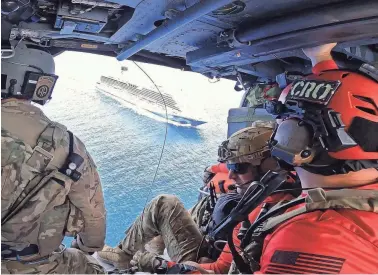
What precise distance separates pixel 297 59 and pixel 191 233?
1.82 m

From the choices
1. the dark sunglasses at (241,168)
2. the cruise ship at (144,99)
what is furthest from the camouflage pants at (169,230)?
the cruise ship at (144,99)

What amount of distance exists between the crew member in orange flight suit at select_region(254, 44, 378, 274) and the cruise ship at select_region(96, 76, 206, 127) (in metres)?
6.39

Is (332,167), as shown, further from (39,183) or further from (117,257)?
(117,257)

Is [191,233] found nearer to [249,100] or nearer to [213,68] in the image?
[213,68]

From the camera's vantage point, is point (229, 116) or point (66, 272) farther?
point (229, 116)

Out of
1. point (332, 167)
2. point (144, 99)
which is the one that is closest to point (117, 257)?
point (332, 167)

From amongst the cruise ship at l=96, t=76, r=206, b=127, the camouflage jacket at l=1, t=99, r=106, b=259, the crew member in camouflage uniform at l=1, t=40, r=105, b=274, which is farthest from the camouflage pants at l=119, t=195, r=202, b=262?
the cruise ship at l=96, t=76, r=206, b=127

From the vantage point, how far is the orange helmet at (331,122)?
114 cm

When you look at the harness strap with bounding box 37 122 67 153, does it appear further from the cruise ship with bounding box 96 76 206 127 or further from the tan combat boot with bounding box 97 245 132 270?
the cruise ship with bounding box 96 76 206 127

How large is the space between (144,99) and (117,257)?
21.2 ft

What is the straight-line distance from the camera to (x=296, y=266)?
0.97 metres

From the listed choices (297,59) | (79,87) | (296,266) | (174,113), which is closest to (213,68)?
(297,59)

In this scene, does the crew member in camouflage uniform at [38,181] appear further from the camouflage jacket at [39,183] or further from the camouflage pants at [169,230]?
the camouflage pants at [169,230]

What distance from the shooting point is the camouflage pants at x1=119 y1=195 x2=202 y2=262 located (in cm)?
232
